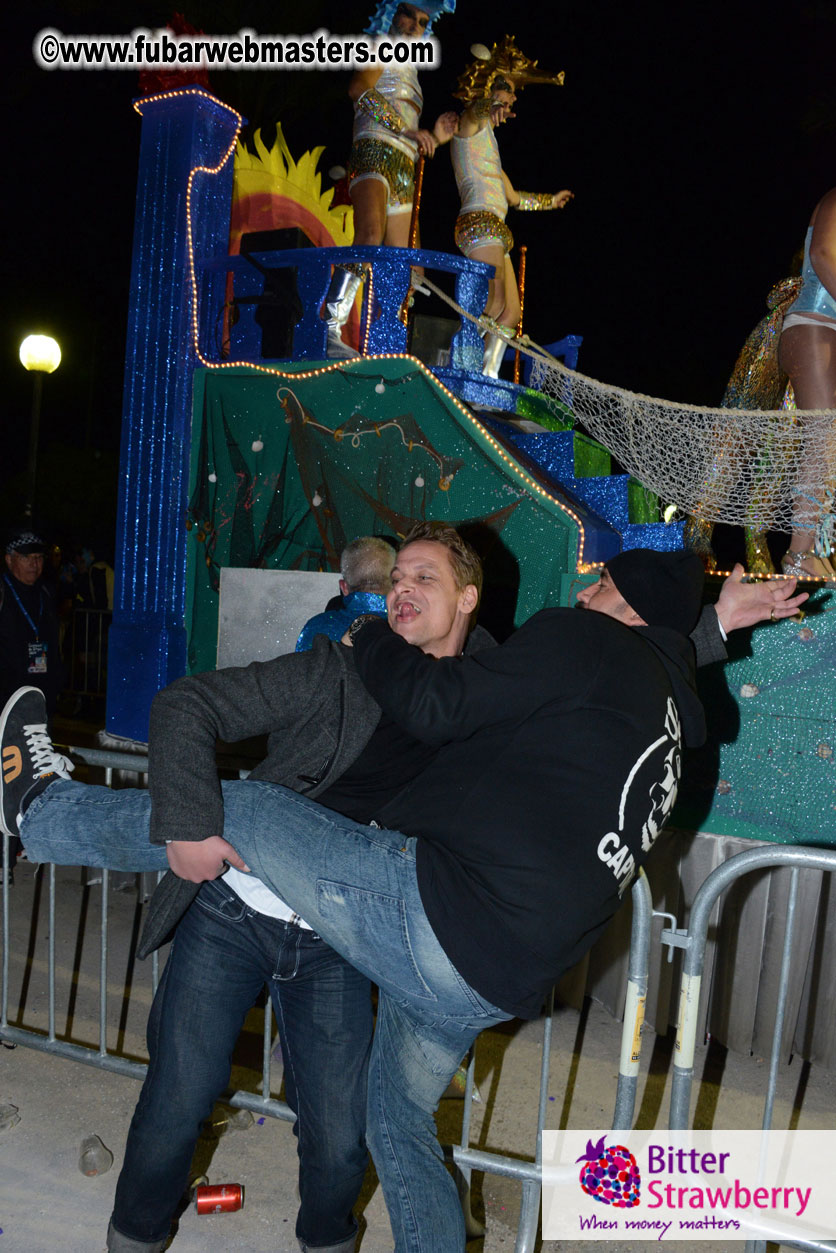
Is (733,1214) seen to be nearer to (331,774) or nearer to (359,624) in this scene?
(331,774)

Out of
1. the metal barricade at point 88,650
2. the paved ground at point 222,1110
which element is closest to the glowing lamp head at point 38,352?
the metal barricade at point 88,650

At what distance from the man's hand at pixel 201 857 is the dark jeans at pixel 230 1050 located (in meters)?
0.29

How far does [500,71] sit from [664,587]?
6.65m

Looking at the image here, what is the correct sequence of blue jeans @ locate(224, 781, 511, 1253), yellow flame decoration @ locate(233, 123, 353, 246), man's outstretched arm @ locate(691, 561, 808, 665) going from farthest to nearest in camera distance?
yellow flame decoration @ locate(233, 123, 353, 246) → man's outstretched arm @ locate(691, 561, 808, 665) → blue jeans @ locate(224, 781, 511, 1253)

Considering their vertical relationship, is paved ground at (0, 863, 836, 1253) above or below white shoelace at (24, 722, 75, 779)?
below

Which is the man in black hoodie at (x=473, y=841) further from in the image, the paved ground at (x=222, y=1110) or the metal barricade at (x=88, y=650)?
the metal barricade at (x=88, y=650)

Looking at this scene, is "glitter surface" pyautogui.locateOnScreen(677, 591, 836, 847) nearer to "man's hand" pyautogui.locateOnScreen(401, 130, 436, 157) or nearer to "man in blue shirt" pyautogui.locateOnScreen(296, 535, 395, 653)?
"man in blue shirt" pyautogui.locateOnScreen(296, 535, 395, 653)

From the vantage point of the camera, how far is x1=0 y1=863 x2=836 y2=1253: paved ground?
10.0 ft

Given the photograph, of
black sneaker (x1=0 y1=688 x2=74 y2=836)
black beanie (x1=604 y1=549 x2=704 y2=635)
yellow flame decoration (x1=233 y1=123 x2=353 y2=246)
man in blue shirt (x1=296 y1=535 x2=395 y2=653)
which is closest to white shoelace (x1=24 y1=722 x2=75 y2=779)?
black sneaker (x1=0 y1=688 x2=74 y2=836)

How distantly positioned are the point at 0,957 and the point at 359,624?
4.18 meters

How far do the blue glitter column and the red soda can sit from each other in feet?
13.1

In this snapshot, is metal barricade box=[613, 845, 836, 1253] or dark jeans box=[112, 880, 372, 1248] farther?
metal barricade box=[613, 845, 836, 1253]

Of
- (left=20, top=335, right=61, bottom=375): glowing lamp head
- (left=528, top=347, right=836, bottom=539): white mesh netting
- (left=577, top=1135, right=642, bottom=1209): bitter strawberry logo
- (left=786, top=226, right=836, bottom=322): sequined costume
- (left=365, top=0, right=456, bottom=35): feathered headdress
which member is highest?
(left=365, top=0, right=456, bottom=35): feathered headdress

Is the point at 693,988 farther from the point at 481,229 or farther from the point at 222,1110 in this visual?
the point at 481,229
